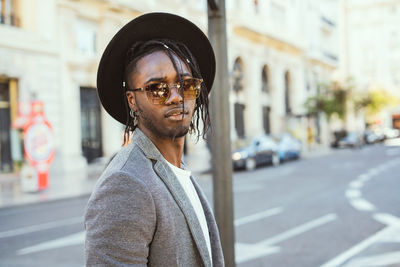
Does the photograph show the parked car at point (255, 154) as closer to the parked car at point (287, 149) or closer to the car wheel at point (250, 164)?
the car wheel at point (250, 164)

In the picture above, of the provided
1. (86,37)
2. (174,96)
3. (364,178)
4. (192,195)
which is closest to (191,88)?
(174,96)

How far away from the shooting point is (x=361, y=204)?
30.3 ft

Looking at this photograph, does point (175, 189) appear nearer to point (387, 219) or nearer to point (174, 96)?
point (174, 96)

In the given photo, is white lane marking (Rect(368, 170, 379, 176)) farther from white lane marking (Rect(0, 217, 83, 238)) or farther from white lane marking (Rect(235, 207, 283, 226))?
white lane marking (Rect(0, 217, 83, 238))

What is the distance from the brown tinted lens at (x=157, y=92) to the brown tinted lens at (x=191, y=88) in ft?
0.27

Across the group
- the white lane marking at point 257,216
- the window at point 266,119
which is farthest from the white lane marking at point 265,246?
the window at point 266,119

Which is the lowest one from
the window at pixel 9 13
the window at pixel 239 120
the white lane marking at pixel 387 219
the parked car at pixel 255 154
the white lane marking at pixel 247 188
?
the white lane marking at pixel 387 219

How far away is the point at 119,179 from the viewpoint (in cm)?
119

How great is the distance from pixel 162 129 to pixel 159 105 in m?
0.07

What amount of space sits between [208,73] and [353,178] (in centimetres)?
1312

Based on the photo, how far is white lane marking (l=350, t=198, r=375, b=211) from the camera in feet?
28.7

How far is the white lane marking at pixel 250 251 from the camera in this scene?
18.7ft

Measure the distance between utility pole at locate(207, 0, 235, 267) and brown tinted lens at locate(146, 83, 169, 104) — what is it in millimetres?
1981

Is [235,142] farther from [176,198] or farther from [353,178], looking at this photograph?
[176,198]
